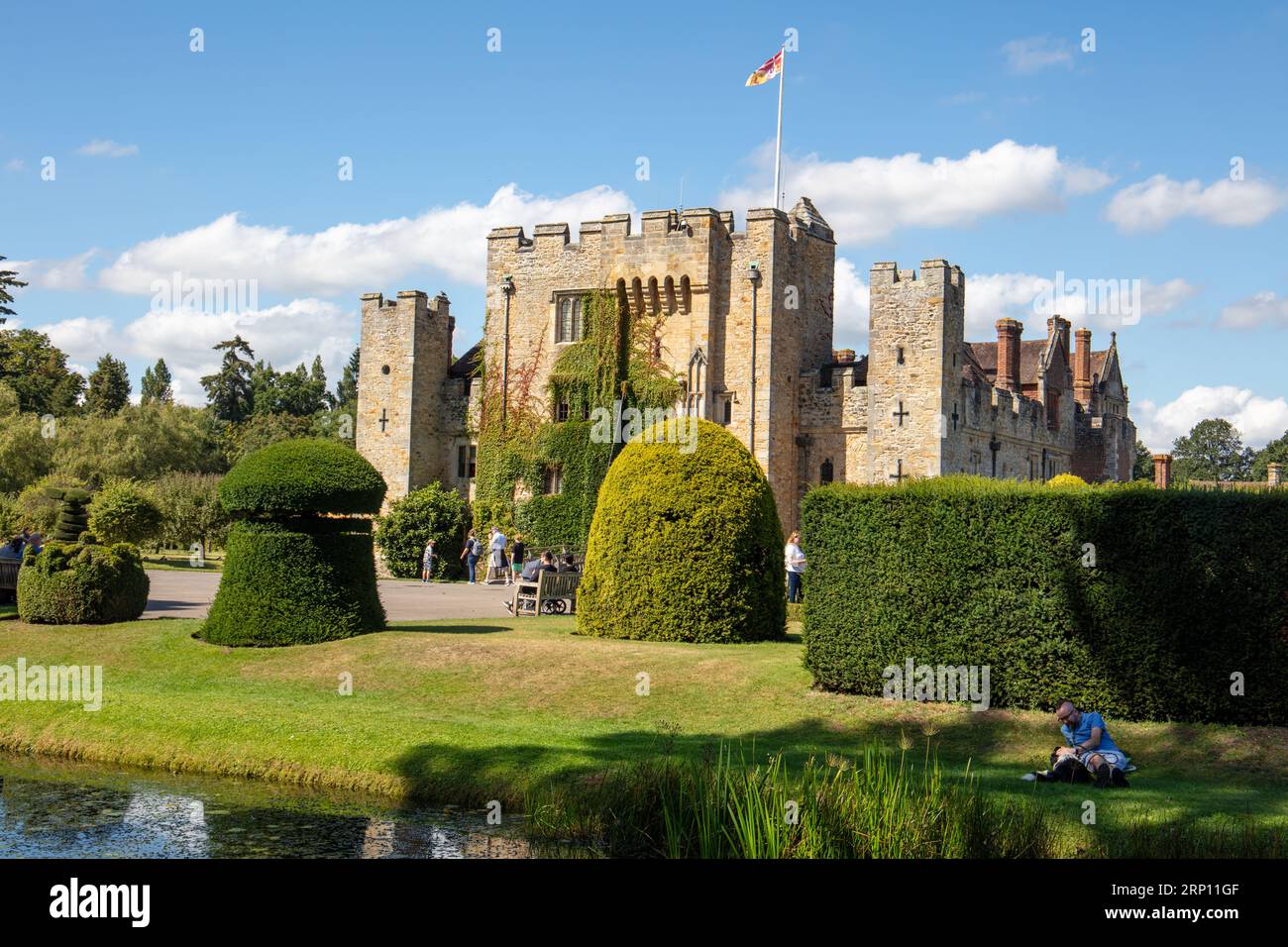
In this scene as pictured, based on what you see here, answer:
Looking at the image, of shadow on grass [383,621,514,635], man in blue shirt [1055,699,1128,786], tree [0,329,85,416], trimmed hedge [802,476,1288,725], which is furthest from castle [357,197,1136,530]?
tree [0,329,85,416]

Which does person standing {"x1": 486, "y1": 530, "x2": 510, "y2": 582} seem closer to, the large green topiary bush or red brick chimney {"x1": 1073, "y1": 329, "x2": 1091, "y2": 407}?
the large green topiary bush

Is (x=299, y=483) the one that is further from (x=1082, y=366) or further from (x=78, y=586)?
(x=1082, y=366)

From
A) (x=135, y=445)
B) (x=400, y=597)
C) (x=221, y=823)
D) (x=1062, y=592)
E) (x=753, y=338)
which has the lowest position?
(x=221, y=823)

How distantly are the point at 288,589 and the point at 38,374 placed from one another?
59027mm

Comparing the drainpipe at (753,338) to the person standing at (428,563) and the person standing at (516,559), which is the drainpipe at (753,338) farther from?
the person standing at (428,563)

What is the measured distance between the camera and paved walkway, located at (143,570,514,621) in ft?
88.7

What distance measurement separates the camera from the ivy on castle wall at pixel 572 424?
40375mm

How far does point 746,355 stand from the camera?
39375mm

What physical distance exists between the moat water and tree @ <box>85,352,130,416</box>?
212ft

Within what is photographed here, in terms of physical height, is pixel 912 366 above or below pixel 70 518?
above

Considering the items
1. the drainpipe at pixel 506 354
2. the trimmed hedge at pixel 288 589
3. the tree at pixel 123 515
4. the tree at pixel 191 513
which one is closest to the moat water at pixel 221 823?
the trimmed hedge at pixel 288 589

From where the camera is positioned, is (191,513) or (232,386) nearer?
(191,513)

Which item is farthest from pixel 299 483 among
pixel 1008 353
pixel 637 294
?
pixel 1008 353
